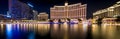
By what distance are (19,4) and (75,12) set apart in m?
28.3

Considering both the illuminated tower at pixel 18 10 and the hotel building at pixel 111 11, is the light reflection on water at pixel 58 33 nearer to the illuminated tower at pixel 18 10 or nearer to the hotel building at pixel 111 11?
the hotel building at pixel 111 11

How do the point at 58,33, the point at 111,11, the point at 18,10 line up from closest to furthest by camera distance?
1. the point at 58,33
2. the point at 111,11
3. the point at 18,10

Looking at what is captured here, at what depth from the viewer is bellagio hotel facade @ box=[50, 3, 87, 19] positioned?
118500 mm

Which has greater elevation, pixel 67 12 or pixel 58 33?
pixel 67 12

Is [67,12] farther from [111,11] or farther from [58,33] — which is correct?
[58,33]

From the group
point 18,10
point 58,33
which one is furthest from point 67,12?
point 58,33

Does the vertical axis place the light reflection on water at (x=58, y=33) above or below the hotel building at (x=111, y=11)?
below

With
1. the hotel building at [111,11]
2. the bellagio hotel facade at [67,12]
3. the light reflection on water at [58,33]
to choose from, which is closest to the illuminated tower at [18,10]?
the bellagio hotel facade at [67,12]

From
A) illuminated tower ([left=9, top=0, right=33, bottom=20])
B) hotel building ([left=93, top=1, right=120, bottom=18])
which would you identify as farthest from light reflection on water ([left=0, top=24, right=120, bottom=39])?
illuminated tower ([left=9, top=0, right=33, bottom=20])

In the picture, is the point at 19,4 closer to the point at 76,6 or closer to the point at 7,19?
the point at 7,19

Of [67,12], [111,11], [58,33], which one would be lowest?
[58,33]

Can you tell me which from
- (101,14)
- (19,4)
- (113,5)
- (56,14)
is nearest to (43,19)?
(56,14)

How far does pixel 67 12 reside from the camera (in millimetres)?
124125

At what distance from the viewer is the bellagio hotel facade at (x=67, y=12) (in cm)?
11850
